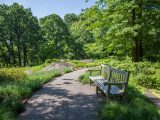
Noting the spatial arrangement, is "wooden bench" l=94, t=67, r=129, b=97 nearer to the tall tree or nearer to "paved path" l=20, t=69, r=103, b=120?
"paved path" l=20, t=69, r=103, b=120

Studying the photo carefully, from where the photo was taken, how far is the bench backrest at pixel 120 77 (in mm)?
7746

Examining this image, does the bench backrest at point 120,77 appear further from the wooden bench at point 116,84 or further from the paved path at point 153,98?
the paved path at point 153,98

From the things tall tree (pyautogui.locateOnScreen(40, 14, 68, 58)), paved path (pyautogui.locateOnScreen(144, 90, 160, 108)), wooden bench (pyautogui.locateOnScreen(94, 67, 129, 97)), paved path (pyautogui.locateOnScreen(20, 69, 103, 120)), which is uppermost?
tall tree (pyautogui.locateOnScreen(40, 14, 68, 58))

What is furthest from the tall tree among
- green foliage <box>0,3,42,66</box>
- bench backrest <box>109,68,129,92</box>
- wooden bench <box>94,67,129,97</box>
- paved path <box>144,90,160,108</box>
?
paved path <box>144,90,160,108</box>

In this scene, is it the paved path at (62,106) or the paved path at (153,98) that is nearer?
the paved path at (62,106)

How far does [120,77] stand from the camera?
8.70 meters

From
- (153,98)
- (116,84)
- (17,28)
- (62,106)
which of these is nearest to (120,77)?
(116,84)

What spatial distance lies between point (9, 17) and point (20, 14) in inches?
83.3

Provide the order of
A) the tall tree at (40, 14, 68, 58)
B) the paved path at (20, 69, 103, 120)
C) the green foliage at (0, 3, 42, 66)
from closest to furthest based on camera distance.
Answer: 1. the paved path at (20, 69, 103, 120)
2. the green foliage at (0, 3, 42, 66)
3. the tall tree at (40, 14, 68, 58)

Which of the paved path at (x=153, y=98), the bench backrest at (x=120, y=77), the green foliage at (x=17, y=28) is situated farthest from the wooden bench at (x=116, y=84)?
the green foliage at (x=17, y=28)

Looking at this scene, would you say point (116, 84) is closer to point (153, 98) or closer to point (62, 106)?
point (153, 98)

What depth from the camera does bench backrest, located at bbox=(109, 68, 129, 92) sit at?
7746 millimetres

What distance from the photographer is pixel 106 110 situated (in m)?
6.53

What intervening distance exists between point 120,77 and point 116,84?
106 centimetres
